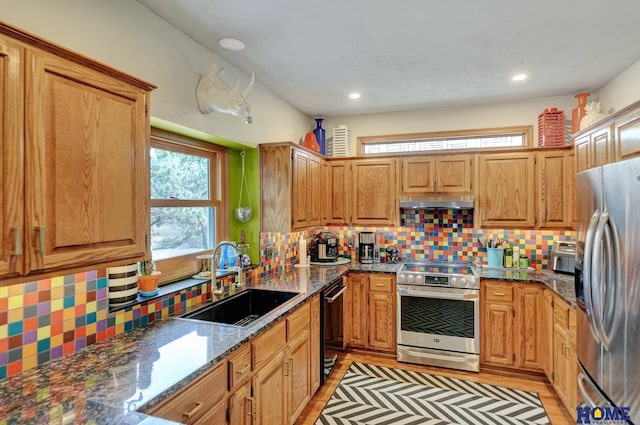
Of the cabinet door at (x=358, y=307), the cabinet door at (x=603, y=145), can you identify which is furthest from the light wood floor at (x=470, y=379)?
the cabinet door at (x=603, y=145)

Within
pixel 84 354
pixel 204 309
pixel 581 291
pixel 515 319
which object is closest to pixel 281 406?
pixel 204 309

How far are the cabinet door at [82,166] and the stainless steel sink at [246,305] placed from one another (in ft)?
3.23

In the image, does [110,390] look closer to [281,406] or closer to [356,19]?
[281,406]

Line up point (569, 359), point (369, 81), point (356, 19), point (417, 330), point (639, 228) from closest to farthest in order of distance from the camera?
point (639, 228)
point (356, 19)
point (569, 359)
point (369, 81)
point (417, 330)

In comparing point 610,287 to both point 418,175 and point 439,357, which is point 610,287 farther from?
point 418,175

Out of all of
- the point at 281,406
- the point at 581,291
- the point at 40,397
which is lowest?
the point at 281,406

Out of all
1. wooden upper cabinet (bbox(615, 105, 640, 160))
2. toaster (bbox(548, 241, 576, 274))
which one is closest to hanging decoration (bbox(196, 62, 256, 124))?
wooden upper cabinet (bbox(615, 105, 640, 160))

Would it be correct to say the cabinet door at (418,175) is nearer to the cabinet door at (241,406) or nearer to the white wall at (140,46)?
the white wall at (140,46)

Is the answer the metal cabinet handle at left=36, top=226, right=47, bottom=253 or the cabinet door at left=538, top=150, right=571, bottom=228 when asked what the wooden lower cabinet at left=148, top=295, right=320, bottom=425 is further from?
the cabinet door at left=538, top=150, right=571, bottom=228

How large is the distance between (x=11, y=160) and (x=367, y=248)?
3.31 metres

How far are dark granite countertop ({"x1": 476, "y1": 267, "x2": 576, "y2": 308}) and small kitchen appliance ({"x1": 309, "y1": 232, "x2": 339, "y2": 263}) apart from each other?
1514mm

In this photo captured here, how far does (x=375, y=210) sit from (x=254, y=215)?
1.42m

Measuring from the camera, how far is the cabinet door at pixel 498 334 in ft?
10.3

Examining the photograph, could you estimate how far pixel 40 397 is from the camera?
3.84 feet
